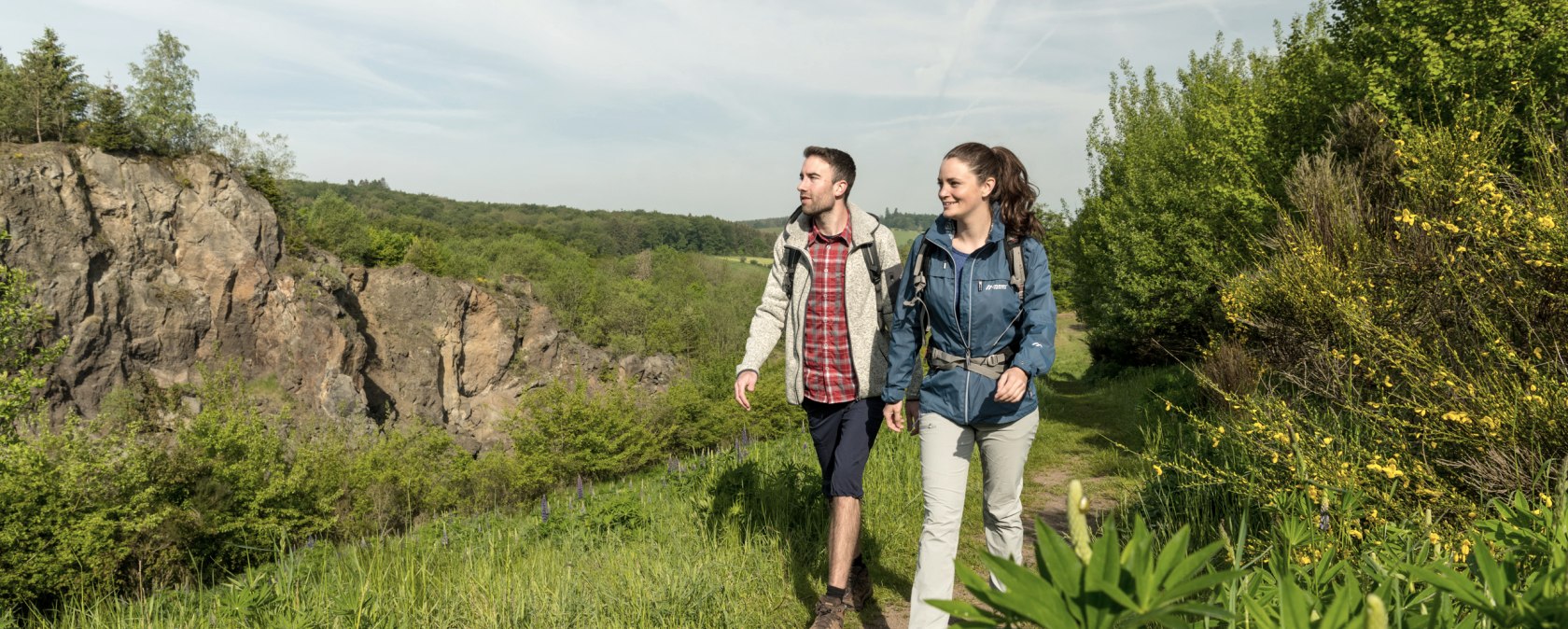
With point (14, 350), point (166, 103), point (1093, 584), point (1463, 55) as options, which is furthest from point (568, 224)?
point (1093, 584)

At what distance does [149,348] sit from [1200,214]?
49557 millimetres

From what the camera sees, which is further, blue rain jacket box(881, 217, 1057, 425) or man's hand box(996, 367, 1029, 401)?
blue rain jacket box(881, 217, 1057, 425)

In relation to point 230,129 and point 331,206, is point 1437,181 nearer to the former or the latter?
point 230,129

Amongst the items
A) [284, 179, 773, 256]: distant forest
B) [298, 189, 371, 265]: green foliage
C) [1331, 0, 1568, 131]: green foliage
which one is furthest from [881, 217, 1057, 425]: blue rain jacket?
[284, 179, 773, 256]: distant forest

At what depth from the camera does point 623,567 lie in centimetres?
389

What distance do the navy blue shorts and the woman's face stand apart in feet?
3.51

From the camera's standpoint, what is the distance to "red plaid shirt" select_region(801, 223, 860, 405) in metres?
3.73

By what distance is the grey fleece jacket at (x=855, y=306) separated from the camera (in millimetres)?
3725

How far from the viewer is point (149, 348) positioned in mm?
42781

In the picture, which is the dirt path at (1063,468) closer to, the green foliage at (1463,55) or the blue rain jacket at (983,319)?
the blue rain jacket at (983,319)

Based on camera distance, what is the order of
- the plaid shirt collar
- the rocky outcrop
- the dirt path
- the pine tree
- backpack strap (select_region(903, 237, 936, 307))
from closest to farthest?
backpack strap (select_region(903, 237, 936, 307)), the plaid shirt collar, the dirt path, the rocky outcrop, the pine tree

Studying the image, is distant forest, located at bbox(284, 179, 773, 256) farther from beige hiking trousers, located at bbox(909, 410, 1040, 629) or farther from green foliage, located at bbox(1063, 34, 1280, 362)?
beige hiking trousers, located at bbox(909, 410, 1040, 629)

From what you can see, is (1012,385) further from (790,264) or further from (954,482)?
(790,264)

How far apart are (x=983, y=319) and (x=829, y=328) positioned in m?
0.88
